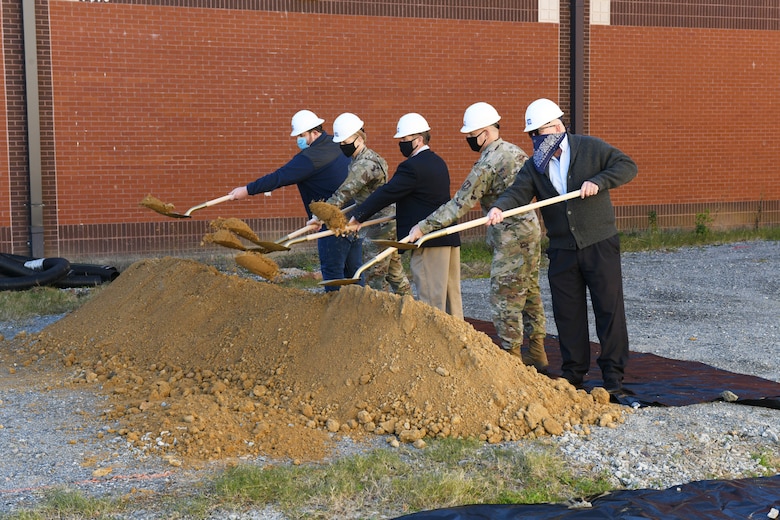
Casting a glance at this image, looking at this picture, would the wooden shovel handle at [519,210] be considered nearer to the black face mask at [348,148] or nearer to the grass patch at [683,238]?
the black face mask at [348,148]

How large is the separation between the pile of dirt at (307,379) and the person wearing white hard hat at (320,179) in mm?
1159

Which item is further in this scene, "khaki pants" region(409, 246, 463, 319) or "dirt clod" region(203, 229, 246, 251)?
"dirt clod" region(203, 229, 246, 251)

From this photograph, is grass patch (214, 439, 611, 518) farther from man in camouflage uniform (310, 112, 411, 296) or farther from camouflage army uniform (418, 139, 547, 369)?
man in camouflage uniform (310, 112, 411, 296)

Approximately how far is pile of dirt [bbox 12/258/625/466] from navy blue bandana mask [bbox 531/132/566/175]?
51.0 inches

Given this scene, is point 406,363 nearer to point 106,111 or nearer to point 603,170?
point 603,170

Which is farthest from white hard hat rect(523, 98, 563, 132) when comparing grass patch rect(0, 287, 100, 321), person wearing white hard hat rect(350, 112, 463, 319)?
grass patch rect(0, 287, 100, 321)

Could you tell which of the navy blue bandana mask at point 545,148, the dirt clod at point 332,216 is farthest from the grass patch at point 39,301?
the navy blue bandana mask at point 545,148

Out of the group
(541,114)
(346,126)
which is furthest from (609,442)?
(346,126)

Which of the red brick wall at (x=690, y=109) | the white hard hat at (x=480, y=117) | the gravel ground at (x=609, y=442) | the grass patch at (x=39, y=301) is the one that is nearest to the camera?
the gravel ground at (x=609, y=442)

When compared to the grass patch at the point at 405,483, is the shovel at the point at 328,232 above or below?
above

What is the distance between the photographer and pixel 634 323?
35.6 ft

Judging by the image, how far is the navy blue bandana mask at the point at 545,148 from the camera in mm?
7457

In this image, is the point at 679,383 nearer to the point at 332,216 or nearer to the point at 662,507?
the point at 662,507

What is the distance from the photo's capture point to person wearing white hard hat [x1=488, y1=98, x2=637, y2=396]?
24.3 ft
